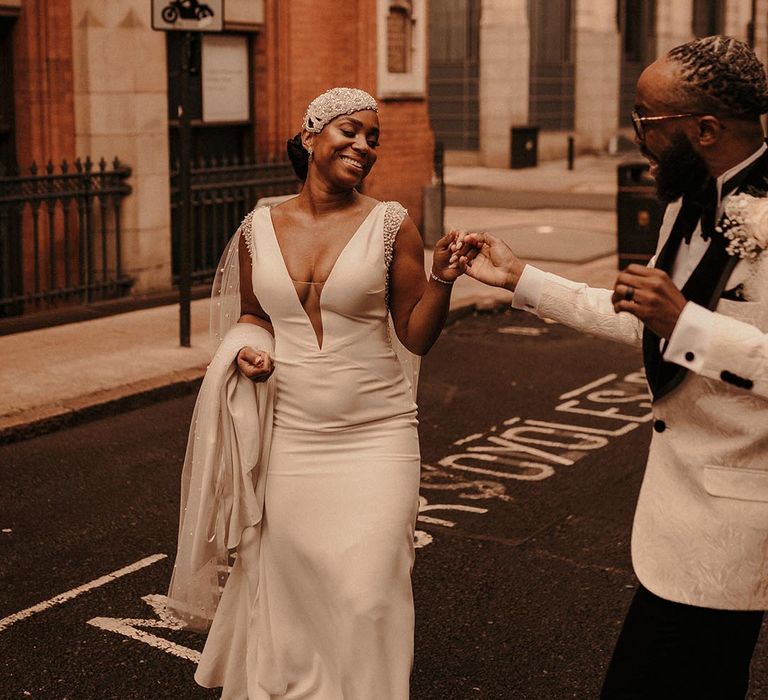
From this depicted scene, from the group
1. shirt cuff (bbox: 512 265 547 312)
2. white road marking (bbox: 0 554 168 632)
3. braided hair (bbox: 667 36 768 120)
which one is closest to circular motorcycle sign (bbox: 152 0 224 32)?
white road marking (bbox: 0 554 168 632)

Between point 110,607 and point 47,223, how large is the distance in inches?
298

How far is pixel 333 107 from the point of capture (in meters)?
3.92

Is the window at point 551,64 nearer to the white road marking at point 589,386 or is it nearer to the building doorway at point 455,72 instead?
the building doorway at point 455,72

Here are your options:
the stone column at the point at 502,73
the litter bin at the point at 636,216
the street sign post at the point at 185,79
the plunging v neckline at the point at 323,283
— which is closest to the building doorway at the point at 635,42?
the stone column at the point at 502,73

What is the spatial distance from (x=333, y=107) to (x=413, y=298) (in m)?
0.63

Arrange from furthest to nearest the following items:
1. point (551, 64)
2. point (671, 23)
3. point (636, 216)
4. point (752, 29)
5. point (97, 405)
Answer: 1. point (671, 23)
2. point (551, 64)
3. point (752, 29)
4. point (636, 216)
5. point (97, 405)

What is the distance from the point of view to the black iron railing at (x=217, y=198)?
43.5 feet

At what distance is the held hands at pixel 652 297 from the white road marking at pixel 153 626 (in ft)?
8.75

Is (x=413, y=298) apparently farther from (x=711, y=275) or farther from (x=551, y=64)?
(x=551, y=64)

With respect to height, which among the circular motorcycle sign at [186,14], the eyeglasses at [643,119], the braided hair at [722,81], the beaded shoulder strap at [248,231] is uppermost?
the circular motorcycle sign at [186,14]

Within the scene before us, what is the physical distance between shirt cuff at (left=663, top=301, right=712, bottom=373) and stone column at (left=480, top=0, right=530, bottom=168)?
31.8 metres

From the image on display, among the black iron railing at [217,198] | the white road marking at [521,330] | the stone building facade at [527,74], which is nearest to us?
the white road marking at [521,330]

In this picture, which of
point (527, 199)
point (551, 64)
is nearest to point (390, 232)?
point (527, 199)

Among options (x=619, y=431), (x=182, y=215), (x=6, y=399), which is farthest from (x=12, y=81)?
(x=619, y=431)
